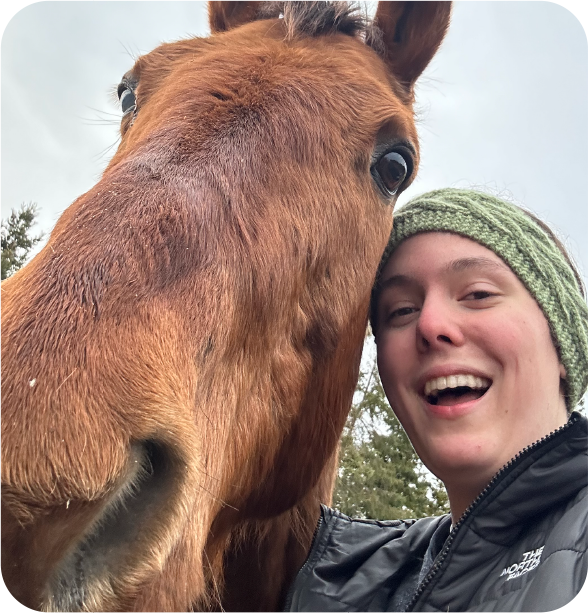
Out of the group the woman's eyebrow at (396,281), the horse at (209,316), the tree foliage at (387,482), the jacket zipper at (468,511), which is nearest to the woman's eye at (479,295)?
the woman's eyebrow at (396,281)

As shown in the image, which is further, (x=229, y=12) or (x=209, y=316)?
(x=229, y=12)

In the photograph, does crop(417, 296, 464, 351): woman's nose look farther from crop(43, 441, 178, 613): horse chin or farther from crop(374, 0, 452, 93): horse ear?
crop(374, 0, 452, 93): horse ear

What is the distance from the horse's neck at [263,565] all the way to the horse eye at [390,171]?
5.67 feet

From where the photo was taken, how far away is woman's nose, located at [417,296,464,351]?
210 centimetres

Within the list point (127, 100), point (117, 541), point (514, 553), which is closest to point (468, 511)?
point (514, 553)

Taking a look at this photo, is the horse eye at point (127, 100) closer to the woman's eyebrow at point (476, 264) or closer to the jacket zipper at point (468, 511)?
the woman's eyebrow at point (476, 264)

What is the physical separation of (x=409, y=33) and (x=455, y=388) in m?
1.88

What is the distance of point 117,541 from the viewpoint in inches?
47.1

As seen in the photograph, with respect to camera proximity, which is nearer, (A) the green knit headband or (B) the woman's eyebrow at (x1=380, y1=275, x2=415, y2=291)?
(A) the green knit headband

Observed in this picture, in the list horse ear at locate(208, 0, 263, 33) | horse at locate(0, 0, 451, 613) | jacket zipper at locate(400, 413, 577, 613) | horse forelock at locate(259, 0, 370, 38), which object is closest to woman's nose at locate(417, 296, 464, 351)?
horse at locate(0, 0, 451, 613)

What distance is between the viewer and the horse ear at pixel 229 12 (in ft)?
Result: 10.2

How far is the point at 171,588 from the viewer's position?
60.4 inches

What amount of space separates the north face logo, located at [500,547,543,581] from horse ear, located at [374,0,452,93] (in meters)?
2.33

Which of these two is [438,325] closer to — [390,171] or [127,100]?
[390,171]
